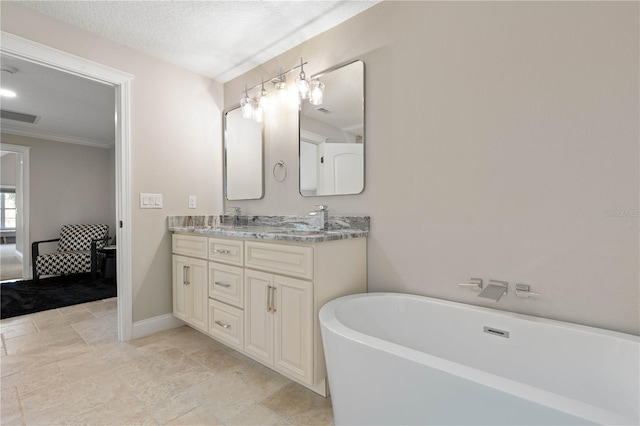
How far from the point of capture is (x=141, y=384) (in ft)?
5.60

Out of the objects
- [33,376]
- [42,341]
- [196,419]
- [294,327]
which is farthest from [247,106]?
[42,341]

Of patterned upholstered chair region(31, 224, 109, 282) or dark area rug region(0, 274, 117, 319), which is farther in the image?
patterned upholstered chair region(31, 224, 109, 282)

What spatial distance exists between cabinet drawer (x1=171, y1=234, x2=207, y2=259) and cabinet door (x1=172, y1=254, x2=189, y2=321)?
62 millimetres

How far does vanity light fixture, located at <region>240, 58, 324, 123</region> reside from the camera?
6.89 feet

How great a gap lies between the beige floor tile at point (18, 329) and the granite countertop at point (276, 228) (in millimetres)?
1410

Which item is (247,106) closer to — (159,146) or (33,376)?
(159,146)

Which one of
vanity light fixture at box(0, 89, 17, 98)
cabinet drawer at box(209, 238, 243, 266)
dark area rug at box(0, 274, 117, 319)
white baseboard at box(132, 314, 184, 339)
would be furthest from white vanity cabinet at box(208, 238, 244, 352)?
vanity light fixture at box(0, 89, 17, 98)

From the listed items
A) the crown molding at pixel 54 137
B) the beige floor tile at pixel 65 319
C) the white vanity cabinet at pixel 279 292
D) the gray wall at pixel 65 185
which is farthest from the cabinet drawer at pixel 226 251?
the crown molding at pixel 54 137

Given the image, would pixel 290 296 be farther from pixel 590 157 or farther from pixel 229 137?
pixel 229 137

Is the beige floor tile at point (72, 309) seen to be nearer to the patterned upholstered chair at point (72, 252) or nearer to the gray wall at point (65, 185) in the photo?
the patterned upholstered chair at point (72, 252)

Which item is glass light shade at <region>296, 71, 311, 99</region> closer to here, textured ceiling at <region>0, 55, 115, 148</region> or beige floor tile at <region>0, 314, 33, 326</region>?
textured ceiling at <region>0, 55, 115, 148</region>

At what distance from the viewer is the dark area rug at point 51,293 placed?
10.1 feet

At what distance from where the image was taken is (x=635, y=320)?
46.6 inches

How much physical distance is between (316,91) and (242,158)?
1014 mm
